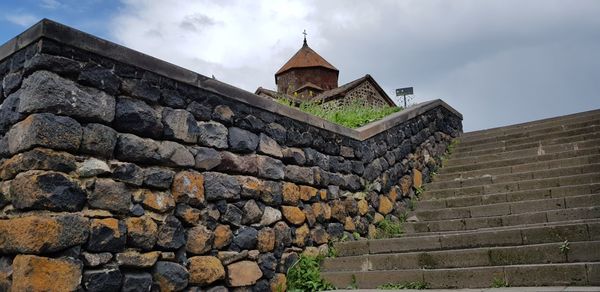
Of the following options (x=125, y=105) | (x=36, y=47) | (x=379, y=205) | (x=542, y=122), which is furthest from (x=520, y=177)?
(x=36, y=47)

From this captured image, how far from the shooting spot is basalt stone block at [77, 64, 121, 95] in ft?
10.6

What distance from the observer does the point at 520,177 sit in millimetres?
6680

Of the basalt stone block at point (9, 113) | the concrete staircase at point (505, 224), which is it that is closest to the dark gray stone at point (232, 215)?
the concrete staircase at point (505, 224)

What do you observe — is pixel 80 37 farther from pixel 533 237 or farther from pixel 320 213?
pixel 533 237

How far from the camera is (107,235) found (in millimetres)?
3166

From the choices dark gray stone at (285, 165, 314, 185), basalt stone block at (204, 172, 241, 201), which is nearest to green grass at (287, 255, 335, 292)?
dark gray stone at (285, 165, 314, 185)

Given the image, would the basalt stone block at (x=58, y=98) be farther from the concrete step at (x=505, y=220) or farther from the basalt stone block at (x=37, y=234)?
the concrete step at (x=505, y=220)

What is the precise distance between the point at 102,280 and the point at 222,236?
1101 mm

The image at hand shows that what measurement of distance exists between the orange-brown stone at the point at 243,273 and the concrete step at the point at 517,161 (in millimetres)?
4415

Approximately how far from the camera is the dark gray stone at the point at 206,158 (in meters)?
3.96

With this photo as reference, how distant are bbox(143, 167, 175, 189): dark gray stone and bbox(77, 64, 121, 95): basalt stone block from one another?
58cm

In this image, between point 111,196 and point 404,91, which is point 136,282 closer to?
point 111,196

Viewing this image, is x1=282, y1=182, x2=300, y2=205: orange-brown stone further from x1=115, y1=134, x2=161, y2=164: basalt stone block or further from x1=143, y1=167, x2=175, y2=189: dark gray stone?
x1=115, y1=134, x2=161, y2=164: basalt stone block

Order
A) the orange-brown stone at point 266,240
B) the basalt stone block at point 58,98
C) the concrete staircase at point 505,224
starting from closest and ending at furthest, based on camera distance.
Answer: the basalt stone block at point 58,98 → the concrete staircase at point 505,224 → the orange-brown stone at point 266,240
